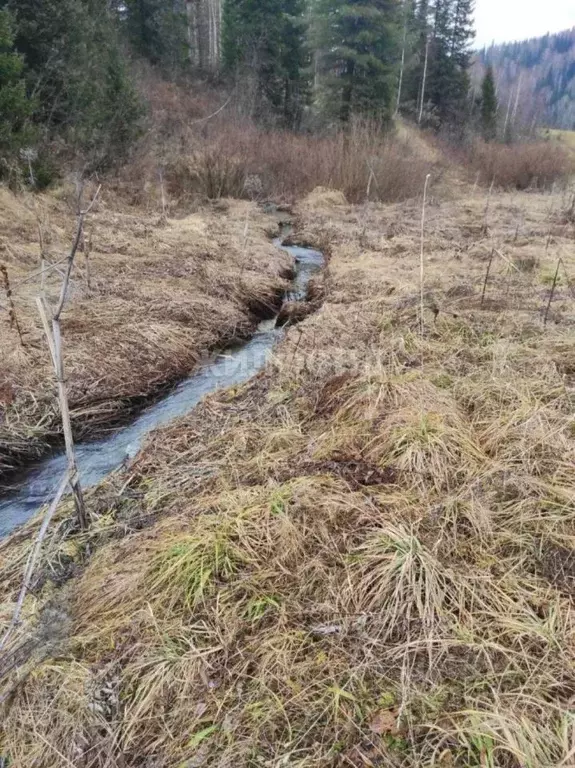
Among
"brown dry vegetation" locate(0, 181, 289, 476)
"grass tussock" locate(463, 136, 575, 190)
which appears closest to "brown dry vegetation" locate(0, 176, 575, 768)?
"brown dry vegetation" locate(0, 181, 289, 476)

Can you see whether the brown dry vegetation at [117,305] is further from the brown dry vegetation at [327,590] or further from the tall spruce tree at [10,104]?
the brown dry vegetation at [327,590]

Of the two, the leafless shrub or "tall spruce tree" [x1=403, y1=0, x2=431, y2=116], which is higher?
"tall spruce tree" [x1=403, y1=0, x2=431, y2=116]

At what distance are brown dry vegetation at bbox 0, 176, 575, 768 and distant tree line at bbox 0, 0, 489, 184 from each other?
27.8 feet

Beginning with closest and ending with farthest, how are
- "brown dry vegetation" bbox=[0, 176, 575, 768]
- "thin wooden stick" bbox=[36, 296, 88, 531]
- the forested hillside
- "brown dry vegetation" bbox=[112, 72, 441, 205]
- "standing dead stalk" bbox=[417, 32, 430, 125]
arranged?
"brown dry vegetation" bbox=[0, 176, 575, 768] < "thin wooden stick" bbox=[36, 296, 88, 531] < "brown dry vegetation" bbox=[112, 72, 441, 205] < "standing dead stalk" bbox=[417, 32, 430, 125] < the forested hillside

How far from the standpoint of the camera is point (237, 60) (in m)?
23.8

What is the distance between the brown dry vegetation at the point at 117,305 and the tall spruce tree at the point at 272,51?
15.9 m

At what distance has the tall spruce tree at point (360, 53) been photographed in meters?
20.6

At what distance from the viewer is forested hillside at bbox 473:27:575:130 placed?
5462cm

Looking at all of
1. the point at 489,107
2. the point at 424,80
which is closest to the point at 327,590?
the point at 489,107

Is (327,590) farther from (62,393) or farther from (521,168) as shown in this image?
(521,168)

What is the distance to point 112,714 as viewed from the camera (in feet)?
6.22

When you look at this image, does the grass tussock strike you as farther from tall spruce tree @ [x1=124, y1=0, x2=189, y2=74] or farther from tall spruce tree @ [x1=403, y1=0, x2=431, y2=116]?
tall spruce tree @ [x1=124, y1=0, x2=189, y2=74]

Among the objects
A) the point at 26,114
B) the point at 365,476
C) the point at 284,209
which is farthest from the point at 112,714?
the point at 284,209

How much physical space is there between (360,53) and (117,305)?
20344mm
